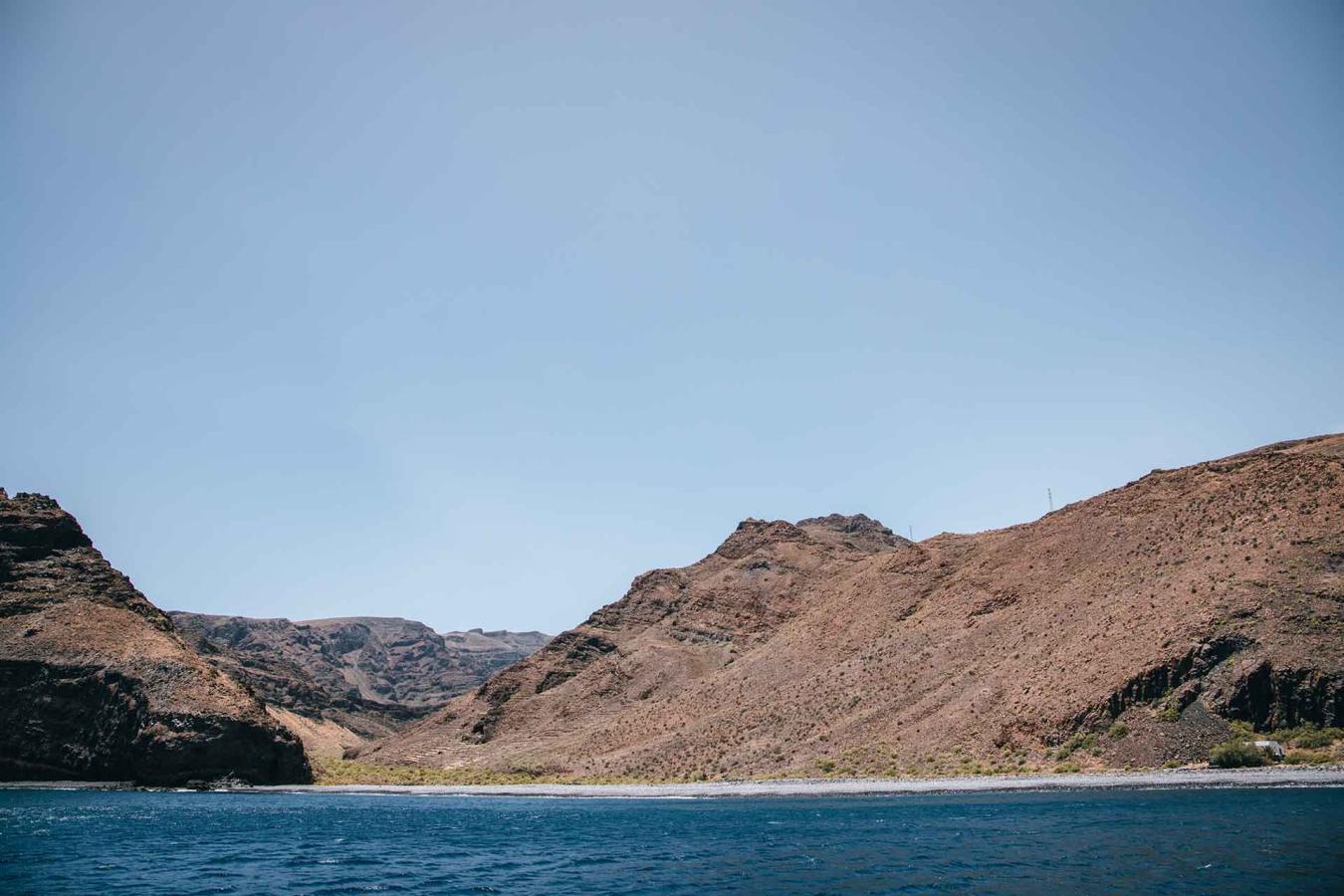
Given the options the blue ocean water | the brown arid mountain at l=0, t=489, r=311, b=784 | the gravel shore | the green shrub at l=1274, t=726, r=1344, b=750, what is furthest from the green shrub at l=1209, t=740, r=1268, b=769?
the brown arid mountain at l=0, t=489, r=311, b=784

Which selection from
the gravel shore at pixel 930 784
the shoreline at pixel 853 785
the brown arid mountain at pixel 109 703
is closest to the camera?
the gravel shore at pixel 930 784

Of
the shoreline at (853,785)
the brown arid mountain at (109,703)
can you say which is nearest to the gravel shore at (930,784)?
the shoreline at (853,785)

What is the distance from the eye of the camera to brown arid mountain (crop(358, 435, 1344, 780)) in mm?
58594

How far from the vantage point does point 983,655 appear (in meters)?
81.6

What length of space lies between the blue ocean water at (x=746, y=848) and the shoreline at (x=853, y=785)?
7.81 feet

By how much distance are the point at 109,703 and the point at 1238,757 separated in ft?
308

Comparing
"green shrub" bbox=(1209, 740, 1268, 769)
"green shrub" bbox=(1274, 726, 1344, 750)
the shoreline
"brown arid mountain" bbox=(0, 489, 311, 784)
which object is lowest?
the shoreline

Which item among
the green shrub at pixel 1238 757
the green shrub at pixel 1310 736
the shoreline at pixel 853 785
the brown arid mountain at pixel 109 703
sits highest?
the brown arid mountain at pixel 109 703

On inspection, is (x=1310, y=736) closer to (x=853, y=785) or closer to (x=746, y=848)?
(x=853, y=785)

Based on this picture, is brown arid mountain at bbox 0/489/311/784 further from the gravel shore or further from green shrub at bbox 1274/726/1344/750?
green shrub at bbox 1274/726/1344/750

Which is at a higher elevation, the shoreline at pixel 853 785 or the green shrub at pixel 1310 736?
the green shrub at pixel 1310 736

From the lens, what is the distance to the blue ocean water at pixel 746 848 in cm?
2691

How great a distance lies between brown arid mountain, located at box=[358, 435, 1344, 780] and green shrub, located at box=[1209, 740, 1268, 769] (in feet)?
6.56

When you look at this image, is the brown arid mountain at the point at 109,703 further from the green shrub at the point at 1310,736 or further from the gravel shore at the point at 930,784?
the green shrub at the point at 1310,736
